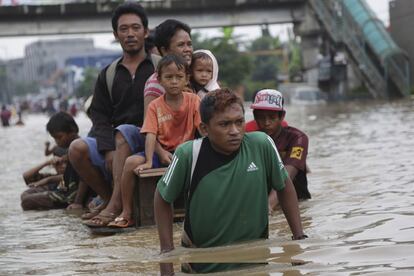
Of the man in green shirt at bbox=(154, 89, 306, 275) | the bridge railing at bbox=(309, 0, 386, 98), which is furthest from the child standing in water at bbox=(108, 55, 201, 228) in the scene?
the bridge railing at bbox=(309, 0, 386, 98)

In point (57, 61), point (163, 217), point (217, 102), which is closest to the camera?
point (217, 102)

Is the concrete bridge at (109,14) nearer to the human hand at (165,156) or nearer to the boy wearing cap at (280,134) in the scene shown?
the boy wearing cap at (280,134)

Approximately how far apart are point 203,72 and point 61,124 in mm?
2177

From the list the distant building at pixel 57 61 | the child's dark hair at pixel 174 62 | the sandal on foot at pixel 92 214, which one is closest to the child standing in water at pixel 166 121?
the child's dark hair at pixel 174 62

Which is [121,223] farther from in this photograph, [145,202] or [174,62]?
[174,62]

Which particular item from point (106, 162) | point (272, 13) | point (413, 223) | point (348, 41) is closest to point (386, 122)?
point (106, 162)

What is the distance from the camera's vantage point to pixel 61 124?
8.48 meters

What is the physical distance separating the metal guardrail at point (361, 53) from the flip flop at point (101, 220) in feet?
91.8

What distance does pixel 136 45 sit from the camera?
7.05m

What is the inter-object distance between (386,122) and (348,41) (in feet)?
72.5

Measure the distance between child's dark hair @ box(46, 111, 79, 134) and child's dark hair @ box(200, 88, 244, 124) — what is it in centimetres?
426

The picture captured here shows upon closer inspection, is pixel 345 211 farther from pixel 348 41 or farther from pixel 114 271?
pixel 348 41

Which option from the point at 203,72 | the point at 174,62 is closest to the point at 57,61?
the point at 203,72

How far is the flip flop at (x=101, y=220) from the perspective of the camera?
6457 millimetres
